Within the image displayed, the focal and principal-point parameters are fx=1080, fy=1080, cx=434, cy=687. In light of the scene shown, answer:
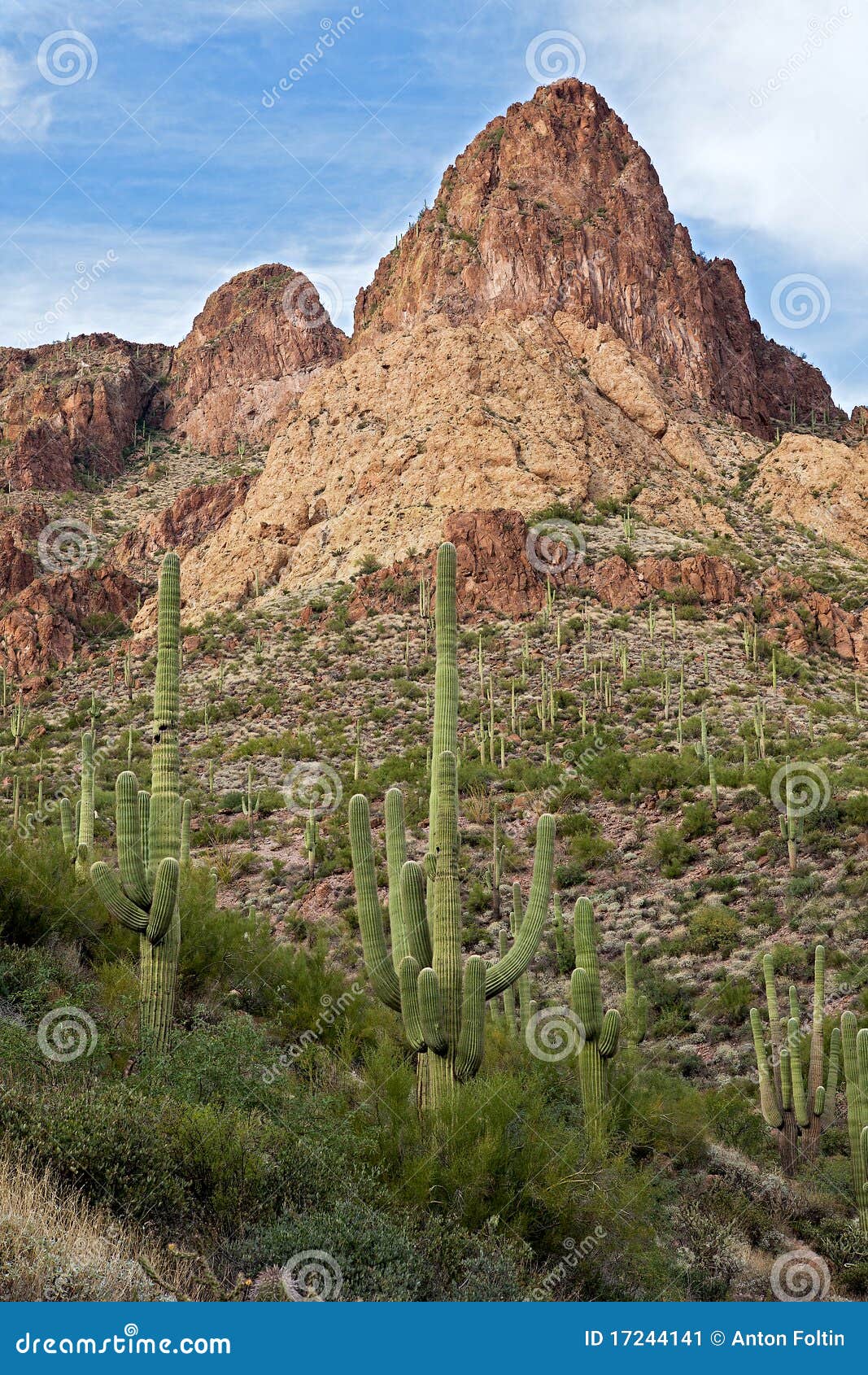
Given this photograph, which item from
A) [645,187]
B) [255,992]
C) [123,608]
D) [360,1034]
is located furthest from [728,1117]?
[645,187]

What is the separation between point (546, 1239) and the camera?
298 inches

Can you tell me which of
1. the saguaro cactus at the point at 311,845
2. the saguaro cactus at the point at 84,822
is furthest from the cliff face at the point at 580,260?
the saguaro cactus at the point at 84,822

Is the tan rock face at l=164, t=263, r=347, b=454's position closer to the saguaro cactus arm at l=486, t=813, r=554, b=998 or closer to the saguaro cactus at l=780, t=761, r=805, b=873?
the saguaro cactus at l=780, t=761, r=805, b=873

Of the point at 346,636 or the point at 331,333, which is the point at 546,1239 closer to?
the point at 346,636

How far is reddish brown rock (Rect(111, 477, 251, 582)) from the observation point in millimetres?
64625

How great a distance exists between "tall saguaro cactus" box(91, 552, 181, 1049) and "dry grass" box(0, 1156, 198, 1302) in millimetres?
2634

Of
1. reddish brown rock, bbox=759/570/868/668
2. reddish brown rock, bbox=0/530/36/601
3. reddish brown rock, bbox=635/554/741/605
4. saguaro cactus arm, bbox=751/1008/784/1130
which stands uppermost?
reddish brown rock, bbox=0/530/36/601

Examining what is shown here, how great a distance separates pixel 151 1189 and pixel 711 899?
673 inches

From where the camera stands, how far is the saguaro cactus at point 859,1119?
1085 cm

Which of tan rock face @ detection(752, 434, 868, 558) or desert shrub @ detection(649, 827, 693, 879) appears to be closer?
desert shrub @ detection(649, 827, 693, 879)

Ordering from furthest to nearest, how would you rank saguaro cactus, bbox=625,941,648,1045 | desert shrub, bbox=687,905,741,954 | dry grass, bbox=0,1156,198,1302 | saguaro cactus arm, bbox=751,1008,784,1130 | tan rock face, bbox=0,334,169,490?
tan rock face, bbox=0,334,169,490 < desert shrub, bbox=687,905,741,954 < saguaro cactus, bbox=625,941,648,1045 < saguaro cactus arm, bbox=751,1008,784,1130 < dry grass, bbox=0,1156,198,1302

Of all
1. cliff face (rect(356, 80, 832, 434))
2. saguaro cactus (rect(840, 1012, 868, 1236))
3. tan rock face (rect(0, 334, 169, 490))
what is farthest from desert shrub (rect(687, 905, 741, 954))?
tan rock face (rect(0, 334, 169, 490))

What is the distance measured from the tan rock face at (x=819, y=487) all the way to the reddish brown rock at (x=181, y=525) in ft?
98.7

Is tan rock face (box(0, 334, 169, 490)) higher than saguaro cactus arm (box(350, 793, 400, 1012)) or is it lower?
higher
